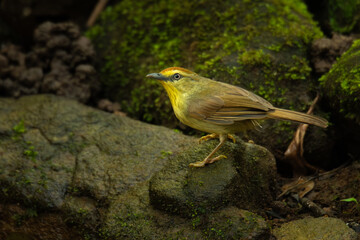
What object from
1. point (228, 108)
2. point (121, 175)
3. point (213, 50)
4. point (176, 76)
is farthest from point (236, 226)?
point (213, 50)

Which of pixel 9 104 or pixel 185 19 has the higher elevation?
pixel 185 19

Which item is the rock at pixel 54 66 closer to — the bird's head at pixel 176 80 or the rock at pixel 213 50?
the rock at pixel 213 50

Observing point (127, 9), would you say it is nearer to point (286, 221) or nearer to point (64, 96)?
point (64, 96)

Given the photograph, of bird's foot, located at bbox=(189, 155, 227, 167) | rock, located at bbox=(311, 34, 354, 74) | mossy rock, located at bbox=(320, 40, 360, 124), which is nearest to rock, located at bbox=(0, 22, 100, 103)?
bird's foot, located at bbox=(189, 155, 227, 167)

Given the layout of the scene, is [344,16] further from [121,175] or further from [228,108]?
[121,175]

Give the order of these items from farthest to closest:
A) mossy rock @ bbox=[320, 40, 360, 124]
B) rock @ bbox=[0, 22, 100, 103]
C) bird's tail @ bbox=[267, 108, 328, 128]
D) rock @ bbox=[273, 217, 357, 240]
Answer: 1. rock @ bbox=[0, 22, 100, 103]
2. mossy rock @ bbox=[320, 40, 360, 124]
3. bird's tail @ bbox=[267, 108, 328, 128]
4. rock @ bbox=[273, 217, 357, 240]

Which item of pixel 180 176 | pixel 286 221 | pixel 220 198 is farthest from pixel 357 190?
pixel 180 176

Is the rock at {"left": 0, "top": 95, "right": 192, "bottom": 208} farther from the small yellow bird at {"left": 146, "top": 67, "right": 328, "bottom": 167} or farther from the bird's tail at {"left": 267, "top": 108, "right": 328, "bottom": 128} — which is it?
the bird's tail at {"left": 267, "top": 108, "right": 328, "bottom": 128}

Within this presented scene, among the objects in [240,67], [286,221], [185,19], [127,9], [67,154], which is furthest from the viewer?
[127,9]
